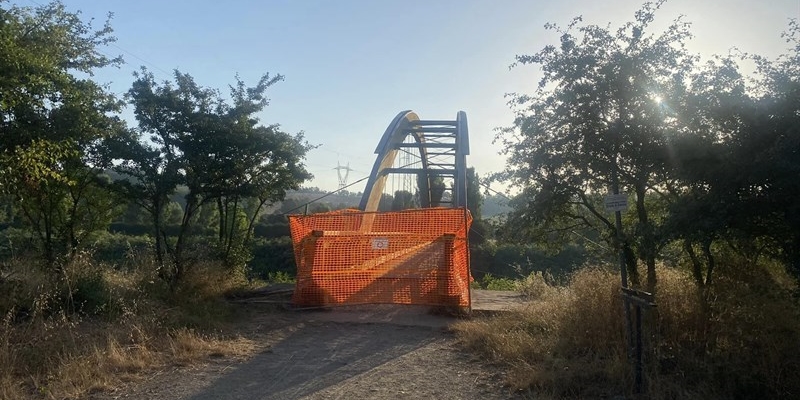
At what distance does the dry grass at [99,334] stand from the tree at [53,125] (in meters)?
1.05

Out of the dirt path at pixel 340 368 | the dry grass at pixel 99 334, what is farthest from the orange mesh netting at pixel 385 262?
the dry grass at pixel 99 334

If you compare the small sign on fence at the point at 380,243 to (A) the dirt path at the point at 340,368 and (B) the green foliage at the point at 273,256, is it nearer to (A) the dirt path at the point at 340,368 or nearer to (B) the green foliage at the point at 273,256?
(A) the dirt path at the point at 340,368

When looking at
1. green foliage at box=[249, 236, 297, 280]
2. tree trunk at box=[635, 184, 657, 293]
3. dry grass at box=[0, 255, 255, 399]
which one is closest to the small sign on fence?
dry grass at box=[0, 255, 255, 399]

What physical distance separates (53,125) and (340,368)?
16.9 ft

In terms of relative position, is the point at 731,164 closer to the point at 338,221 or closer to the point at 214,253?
the point at 338,221

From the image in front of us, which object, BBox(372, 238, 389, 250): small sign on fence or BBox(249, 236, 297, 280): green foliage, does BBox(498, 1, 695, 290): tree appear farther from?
BBox(249, 236, 297, 280): green foliage

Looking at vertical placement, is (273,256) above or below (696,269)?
above

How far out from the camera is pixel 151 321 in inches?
322

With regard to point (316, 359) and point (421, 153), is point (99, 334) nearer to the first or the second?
point (316, 359)

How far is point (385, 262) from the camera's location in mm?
10766

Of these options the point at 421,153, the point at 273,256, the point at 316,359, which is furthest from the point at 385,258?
the point at 273,256

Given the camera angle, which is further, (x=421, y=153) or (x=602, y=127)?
(x=421, y=153)

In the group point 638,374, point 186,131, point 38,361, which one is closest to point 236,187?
point 186,131

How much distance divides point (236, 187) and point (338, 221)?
2325 millimetres
